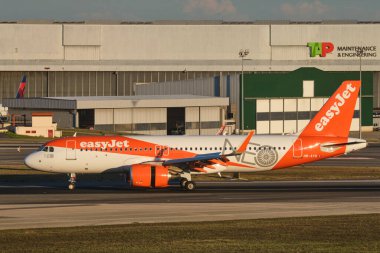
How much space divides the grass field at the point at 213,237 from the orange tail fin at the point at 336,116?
19930 millimetres

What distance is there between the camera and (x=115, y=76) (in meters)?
172

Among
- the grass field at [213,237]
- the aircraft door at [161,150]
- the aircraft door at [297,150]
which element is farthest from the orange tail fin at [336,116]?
the grass field at [213,237]

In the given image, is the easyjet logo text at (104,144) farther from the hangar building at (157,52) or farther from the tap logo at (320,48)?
the tap logo at (320,48)

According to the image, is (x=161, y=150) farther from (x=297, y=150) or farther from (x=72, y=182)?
(x=297, y=150)

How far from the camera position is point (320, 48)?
6860 inches

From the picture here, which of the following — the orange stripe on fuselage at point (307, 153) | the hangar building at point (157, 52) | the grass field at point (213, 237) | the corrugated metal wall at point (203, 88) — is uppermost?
the hangar building at point (157, 52)

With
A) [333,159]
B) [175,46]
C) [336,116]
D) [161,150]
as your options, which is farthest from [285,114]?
[161,150]

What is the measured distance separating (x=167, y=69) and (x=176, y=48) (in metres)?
4.63

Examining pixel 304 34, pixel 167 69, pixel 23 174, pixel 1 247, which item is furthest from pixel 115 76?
pixel 1 247

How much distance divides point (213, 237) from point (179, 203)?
42.3 ft

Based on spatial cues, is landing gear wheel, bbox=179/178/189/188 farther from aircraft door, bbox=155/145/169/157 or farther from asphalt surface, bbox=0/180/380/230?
aircraft door, bbox=155/145/169/157

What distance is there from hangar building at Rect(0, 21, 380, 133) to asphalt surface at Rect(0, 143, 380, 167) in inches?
2622

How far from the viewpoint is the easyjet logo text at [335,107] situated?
6106 centimetres

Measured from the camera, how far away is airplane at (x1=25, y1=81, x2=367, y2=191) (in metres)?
56.8
